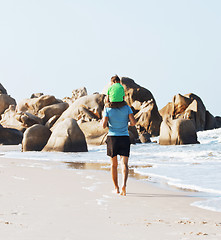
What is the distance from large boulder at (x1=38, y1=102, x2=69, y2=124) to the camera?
3709 cm

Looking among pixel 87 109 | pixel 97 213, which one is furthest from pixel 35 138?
pixel 97 213

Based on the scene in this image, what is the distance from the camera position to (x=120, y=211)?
13.6 feet

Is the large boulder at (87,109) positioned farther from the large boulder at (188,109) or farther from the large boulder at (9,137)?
the large boulder at (188,109)

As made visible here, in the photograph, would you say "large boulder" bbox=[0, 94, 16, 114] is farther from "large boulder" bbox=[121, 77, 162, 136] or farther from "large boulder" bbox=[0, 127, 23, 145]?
"large boulder" bbox=[0, 127, 23, 145]

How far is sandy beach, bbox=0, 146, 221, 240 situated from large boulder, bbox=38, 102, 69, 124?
102ft

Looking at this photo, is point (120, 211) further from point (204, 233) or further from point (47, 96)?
point (47, 96)

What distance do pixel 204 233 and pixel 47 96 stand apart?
38.0m

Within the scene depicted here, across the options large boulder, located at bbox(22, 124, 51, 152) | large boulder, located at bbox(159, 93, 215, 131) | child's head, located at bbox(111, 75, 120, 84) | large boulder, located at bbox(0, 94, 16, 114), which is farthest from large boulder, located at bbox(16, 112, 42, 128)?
child's head, located at bbox(111, 75, 120, 84)

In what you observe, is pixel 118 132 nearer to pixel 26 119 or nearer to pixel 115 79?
pixel 115 79

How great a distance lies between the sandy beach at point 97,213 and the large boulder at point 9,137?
61.9 feet

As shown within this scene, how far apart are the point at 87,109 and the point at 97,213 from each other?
2604cm

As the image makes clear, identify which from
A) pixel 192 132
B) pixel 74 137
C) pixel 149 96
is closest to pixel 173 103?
pixel 149 96

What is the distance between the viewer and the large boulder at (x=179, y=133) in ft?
66.7

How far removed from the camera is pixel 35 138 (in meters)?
17.8
